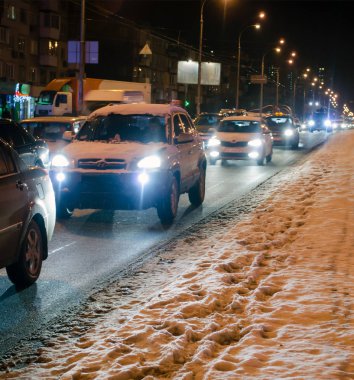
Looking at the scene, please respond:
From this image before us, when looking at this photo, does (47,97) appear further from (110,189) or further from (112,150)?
(110,189)

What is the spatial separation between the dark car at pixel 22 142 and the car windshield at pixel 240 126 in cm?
1140

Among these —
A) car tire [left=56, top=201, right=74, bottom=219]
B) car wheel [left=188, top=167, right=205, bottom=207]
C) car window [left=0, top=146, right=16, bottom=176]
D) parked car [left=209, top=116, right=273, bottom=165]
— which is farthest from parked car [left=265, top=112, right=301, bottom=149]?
car window [left=0, top=146, right=16, bottom=176]

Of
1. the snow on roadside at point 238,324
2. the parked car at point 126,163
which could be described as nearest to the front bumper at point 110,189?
the parked car at point 126,163

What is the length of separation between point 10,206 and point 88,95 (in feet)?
135

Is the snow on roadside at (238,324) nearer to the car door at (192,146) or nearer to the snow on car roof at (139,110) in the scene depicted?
the snow on car roof at (139,110)

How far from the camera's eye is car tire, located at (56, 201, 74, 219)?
41.1ft

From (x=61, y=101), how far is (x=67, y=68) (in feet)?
113

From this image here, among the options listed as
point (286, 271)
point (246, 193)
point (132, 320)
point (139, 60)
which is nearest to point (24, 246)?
point (132, 320)

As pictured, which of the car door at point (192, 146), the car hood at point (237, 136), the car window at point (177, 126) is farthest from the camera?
the car hood at point (237, 136)

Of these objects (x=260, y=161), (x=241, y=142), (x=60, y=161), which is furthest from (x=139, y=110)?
(x=260, y=161)

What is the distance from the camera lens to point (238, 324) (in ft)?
21.0

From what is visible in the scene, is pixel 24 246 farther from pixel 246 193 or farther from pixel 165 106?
pixel 246 193

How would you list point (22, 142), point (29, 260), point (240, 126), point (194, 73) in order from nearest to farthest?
point (29, 260) < point (22, 142) < point (240, 126) < point (194, 73)

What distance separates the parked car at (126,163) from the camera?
477 inches
